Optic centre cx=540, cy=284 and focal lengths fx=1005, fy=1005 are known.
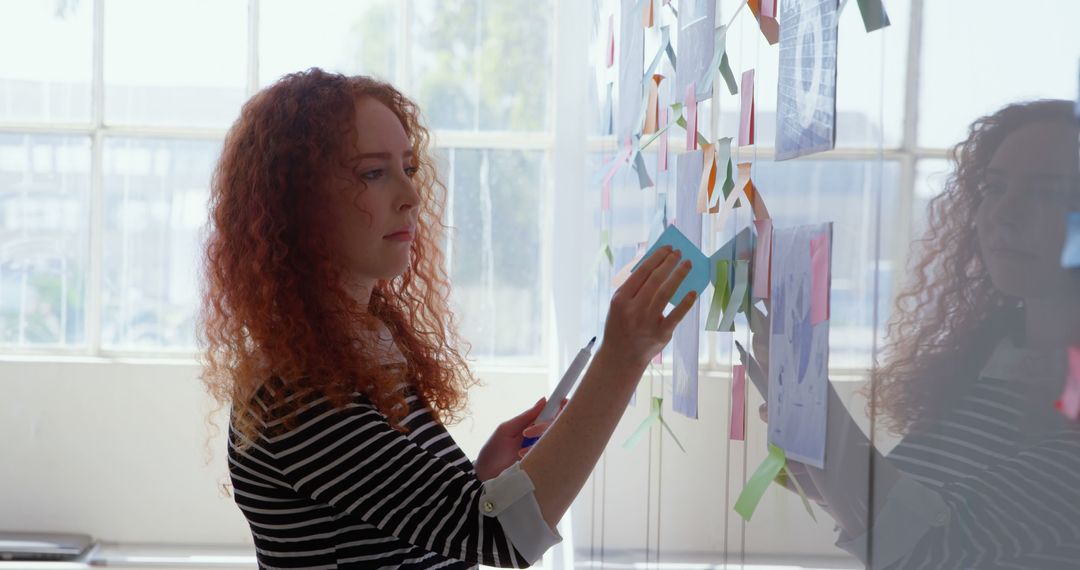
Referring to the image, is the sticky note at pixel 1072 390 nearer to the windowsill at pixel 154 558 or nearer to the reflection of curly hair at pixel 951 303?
the reflection of curly hair at pixel 951 303

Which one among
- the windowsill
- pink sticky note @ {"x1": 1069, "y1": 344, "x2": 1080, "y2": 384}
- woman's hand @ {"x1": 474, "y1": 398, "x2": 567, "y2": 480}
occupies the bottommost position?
the windowsill

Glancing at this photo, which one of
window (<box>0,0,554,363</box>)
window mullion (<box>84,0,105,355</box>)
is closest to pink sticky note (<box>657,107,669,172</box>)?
window (<box>0,0,554,363</box>)

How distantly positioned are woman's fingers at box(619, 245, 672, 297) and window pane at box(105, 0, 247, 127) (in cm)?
355

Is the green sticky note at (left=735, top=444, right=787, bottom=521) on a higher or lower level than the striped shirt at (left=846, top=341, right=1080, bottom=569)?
lower

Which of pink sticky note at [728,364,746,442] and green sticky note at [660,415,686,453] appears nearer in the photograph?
pink sticky note at [728,364,746,442]

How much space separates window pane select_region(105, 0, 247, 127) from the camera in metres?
4.21

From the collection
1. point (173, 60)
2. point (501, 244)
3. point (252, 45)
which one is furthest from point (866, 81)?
point (173, 60)

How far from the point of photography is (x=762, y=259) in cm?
94

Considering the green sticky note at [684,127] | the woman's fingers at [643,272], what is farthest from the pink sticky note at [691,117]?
the woman's fingers at [643,272]

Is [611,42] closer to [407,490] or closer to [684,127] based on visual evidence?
[684,127]

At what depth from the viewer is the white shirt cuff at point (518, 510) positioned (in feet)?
3.27

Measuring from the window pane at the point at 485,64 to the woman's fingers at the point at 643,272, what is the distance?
3316 mm

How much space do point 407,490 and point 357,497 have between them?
0.19 ft

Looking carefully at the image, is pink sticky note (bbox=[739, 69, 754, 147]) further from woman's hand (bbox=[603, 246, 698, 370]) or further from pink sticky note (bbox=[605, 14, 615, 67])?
pink sticky note (bbox=[605, 14, 615, 67])
